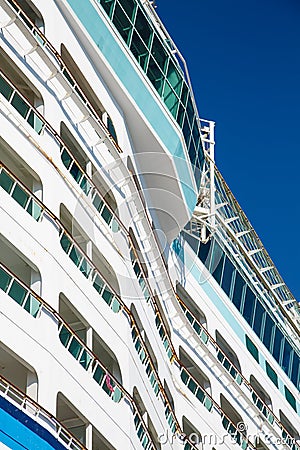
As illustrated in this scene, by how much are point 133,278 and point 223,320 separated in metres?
8.90

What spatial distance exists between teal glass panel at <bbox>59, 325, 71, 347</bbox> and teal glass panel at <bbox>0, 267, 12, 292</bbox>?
4.54 feet

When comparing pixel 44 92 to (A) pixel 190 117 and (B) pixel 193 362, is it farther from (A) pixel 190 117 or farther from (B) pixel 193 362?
(B) pixel 193 362

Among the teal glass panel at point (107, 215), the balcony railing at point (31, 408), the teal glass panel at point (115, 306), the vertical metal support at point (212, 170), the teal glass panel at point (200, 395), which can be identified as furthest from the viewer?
the vertical metal support at point (212, 170)

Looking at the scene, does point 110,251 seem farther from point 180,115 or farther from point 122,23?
point 180,115

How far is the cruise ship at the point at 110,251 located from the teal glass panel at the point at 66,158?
2 cm

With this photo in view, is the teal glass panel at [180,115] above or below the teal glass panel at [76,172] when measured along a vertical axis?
above

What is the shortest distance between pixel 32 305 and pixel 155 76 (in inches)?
327

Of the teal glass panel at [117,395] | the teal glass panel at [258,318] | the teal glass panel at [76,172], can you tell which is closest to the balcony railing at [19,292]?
the teal glass panel at [117,395]

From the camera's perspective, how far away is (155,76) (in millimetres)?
21688

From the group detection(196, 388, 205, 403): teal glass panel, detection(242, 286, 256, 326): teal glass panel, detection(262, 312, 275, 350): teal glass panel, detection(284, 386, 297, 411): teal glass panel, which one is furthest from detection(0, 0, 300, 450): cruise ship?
detection(284, 386, 297, 411): teal glass panel

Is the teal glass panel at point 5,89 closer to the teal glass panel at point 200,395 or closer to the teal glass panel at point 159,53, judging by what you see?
the teal glass panel at point 159,53

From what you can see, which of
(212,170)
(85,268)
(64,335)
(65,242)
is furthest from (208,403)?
(64,335)

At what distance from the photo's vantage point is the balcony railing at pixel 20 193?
1530cm

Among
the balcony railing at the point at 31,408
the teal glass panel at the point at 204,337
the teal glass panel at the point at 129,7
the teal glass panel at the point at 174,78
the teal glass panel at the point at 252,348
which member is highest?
the teal glass panel at the point at 174,78
